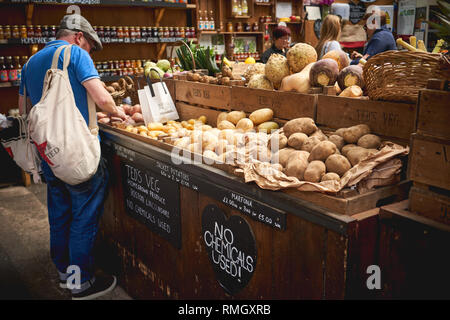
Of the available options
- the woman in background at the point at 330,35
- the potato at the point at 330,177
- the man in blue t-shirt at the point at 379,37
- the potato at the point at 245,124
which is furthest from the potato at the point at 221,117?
the man in blue t-shirt at the point at 379,37

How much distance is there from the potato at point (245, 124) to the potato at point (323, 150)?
68 cm

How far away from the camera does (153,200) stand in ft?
8.16

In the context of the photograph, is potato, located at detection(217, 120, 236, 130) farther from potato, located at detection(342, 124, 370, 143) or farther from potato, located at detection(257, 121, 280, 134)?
potato, located at detection(342, 124, 370, 143)

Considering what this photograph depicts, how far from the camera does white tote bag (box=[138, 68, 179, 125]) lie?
302 cm

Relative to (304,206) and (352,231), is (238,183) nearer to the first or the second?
(304,206)

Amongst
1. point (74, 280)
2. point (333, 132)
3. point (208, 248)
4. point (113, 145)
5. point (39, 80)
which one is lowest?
point (74, 280)

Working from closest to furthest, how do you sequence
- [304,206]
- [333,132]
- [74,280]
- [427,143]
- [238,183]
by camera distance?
[427,143], [304,206], [238,183], [333,132], [74,280]

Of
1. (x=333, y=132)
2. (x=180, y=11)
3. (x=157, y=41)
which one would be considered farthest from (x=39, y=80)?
(x=180, y=11)

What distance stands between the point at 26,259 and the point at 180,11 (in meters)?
5.34

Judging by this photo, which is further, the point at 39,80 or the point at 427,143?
the point at 39,80

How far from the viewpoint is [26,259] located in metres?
3.49

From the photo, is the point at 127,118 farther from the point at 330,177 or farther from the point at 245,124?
the point at 330,177

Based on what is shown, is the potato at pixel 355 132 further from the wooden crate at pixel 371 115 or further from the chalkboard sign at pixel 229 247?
the chalkboard sign at pixel 229 247

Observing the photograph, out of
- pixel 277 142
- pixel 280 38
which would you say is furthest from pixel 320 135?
pixel 280 38
